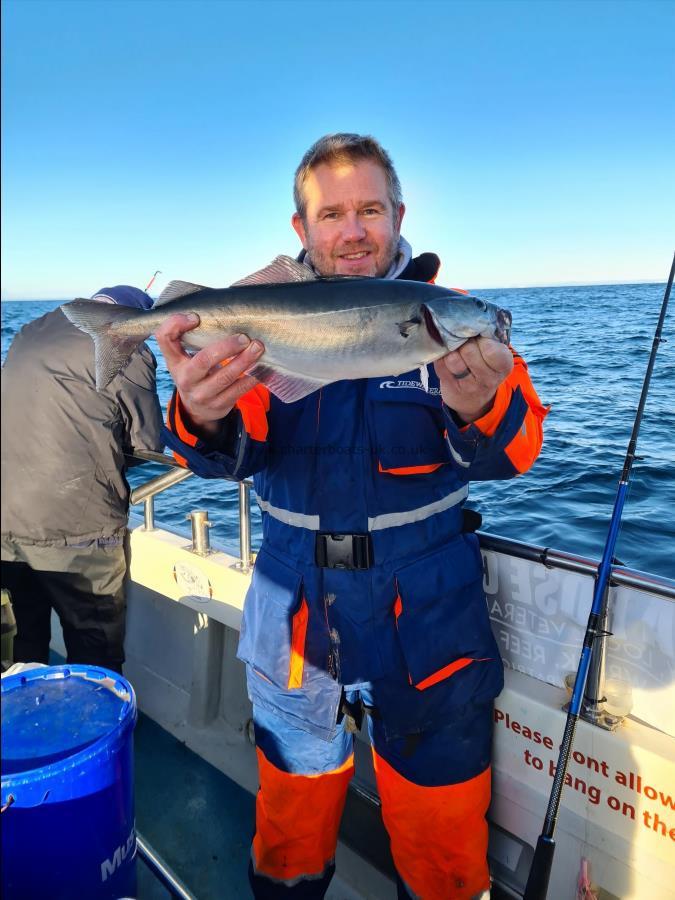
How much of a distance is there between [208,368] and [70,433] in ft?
4.98

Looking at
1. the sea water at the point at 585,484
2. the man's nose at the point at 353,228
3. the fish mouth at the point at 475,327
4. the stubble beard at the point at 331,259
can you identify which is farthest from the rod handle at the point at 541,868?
the sea water at the point at 585,484

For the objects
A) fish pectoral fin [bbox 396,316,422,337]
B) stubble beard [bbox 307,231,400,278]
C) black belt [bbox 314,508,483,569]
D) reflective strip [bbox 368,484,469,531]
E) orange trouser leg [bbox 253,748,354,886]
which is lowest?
orange trouser leg [bbox 253,748,354,886]

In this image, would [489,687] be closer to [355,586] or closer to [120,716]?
[355,586]

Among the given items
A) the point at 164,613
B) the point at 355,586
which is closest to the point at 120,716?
the point at 355,586

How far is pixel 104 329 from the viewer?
2.71 meters

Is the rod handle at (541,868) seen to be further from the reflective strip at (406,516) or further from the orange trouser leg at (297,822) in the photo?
the reflective strip at (406,516)

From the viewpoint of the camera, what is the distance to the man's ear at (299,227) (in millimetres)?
3025

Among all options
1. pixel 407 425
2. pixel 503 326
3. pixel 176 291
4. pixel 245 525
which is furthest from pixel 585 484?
pixel 176 291

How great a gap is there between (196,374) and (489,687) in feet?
5.88

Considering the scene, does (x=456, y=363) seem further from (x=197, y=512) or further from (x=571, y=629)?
(x=197, y=512)

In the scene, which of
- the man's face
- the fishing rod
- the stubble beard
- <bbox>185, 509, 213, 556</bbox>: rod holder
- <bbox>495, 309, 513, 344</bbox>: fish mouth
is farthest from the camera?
<bbox>185, 509, 213, 556</bbox>: rod holder

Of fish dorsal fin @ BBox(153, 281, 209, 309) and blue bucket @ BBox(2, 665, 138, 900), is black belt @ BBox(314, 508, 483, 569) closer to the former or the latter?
blue bucket @ BBox(2, 665, 138, 900)

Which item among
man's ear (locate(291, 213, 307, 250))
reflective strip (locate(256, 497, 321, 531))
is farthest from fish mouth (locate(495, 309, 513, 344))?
man's ear (locate(291, 213, 307, 250))

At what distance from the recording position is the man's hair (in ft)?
9.20
